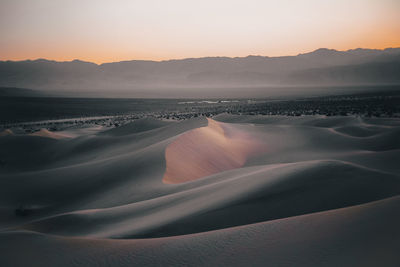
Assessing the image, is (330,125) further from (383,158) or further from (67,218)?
(67,218)

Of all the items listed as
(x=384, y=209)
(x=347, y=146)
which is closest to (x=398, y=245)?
(x=384, y=209)

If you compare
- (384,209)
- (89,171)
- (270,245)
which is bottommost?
(89,171)

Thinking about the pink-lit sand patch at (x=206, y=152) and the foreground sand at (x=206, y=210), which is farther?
the pink-lit sand patch at (x=206, y=152)

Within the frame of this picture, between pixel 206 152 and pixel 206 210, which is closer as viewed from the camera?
pixel 206 210

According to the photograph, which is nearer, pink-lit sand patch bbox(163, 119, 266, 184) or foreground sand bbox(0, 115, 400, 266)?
foreground sand bbox(0, 115, 400, 266)
